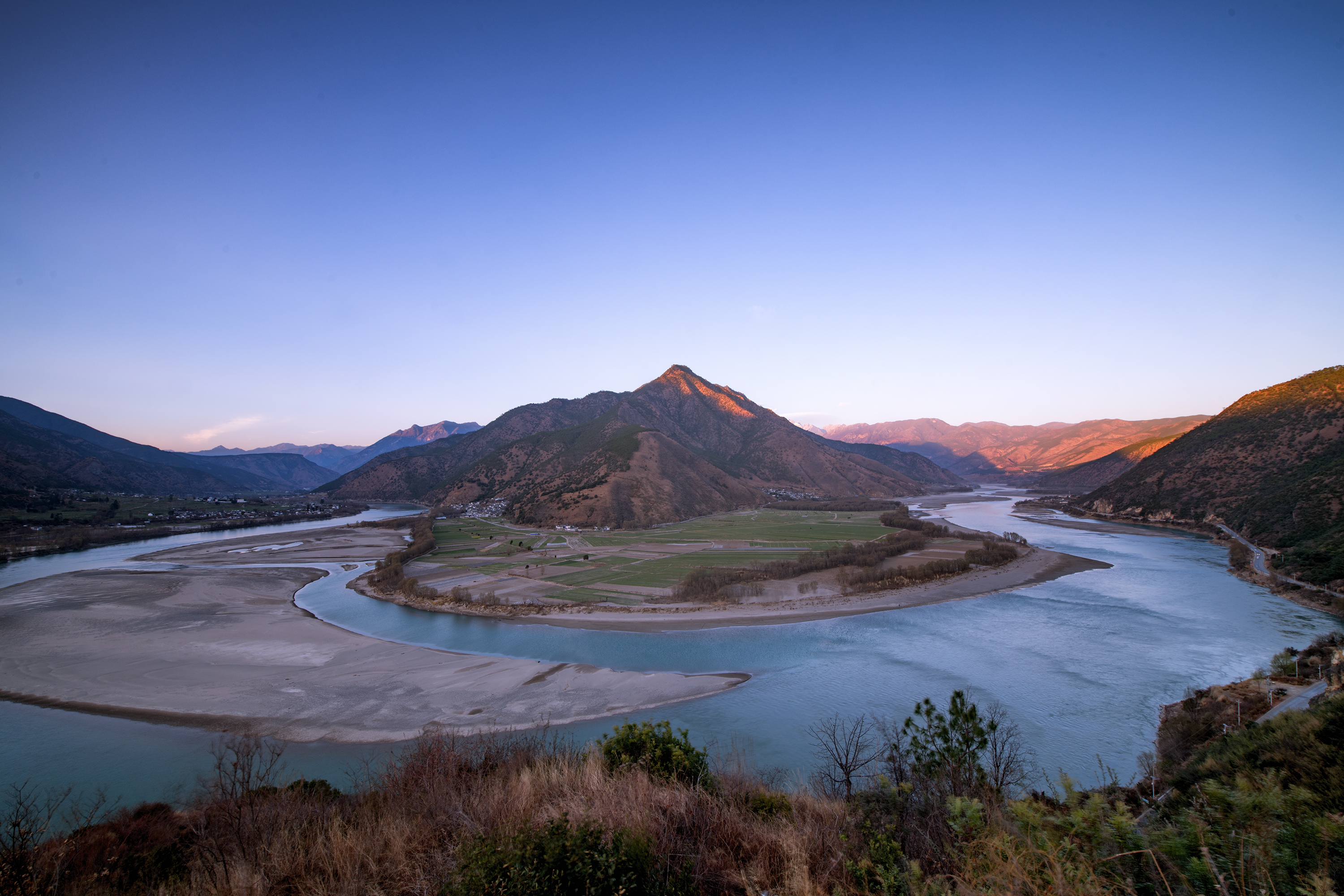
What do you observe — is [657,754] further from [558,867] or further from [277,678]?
[277,678]

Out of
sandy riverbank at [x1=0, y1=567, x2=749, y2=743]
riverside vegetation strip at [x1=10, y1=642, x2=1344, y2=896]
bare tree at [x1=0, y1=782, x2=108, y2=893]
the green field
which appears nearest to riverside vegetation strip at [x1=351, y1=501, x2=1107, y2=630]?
the green field

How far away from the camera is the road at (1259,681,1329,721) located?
1662cm

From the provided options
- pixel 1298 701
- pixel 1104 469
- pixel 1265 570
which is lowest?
pixel 1265 570

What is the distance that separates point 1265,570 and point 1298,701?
39.1 metres

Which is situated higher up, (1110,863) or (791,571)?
(1110,863)

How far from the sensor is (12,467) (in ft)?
368

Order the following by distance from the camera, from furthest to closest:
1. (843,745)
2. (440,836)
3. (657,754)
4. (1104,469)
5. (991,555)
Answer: (1104,469)
(991,555)
(843,745)
(657,754)
(440,836)

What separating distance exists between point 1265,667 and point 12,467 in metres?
184

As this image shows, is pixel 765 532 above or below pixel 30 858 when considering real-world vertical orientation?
below

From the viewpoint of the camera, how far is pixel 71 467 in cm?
14500

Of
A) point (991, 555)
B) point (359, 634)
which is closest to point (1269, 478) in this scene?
point (991, 555)

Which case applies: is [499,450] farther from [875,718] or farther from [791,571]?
[875,718]

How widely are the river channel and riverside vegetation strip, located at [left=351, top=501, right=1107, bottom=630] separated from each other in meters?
2.47

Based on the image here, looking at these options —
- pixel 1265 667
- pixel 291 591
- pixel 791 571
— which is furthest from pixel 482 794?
pixel 291 591
